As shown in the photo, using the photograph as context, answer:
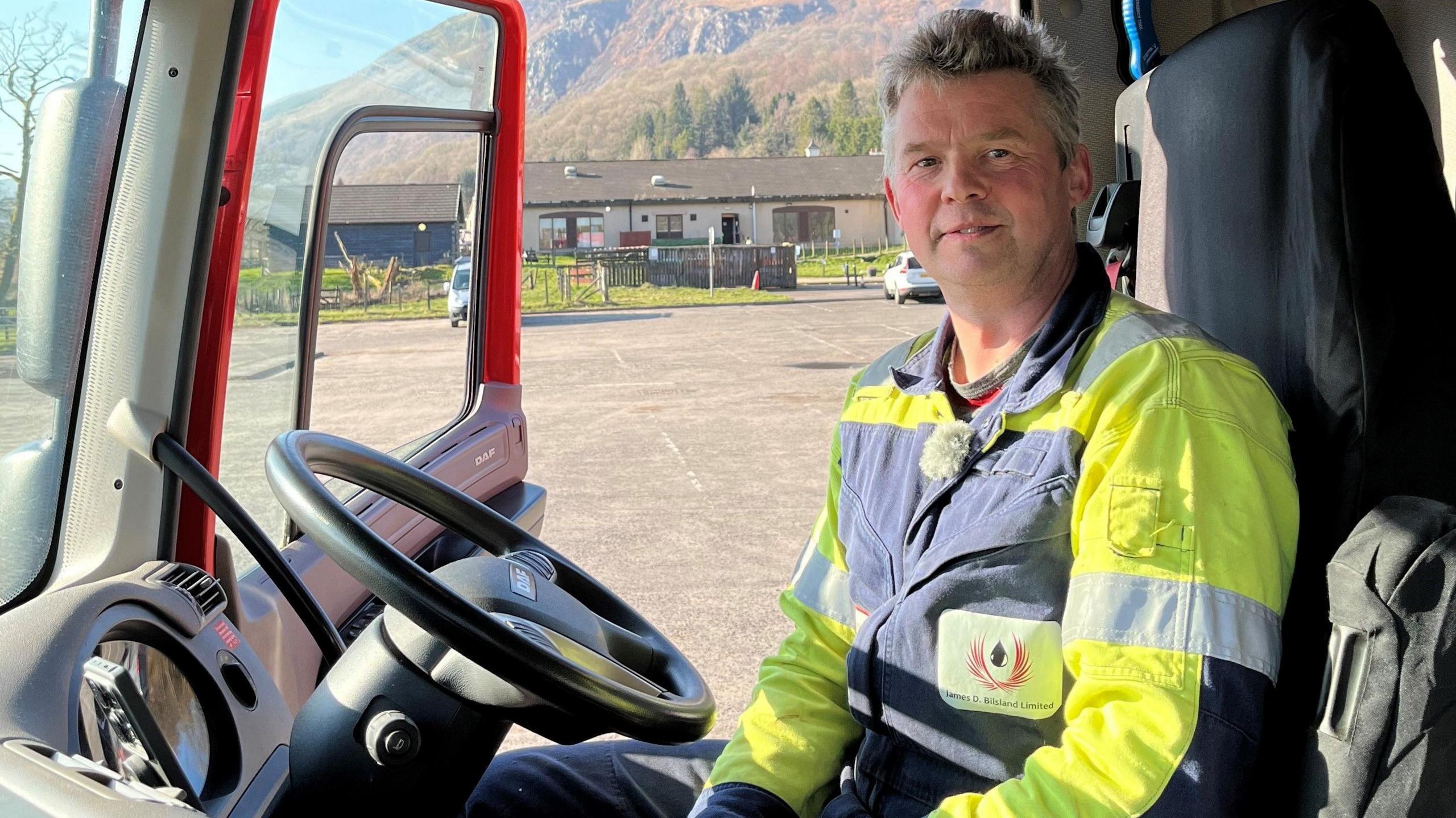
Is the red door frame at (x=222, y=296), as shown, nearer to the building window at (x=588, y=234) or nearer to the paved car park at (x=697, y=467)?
the paved car park at (x=697, y=467)

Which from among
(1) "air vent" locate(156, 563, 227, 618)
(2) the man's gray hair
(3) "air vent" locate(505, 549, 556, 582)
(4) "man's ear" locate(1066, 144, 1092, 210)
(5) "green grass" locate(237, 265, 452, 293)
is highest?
(2) the man's gray hair

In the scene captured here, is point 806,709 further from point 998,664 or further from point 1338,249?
point 1338,249

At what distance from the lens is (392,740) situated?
1.35 metres

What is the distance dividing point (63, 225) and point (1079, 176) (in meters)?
1.43

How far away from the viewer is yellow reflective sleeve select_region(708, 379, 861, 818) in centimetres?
174

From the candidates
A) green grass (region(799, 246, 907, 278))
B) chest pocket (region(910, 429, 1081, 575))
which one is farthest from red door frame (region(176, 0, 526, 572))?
green grass (region(799, 246, 907, 278))

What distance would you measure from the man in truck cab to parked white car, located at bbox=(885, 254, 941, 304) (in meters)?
23.8

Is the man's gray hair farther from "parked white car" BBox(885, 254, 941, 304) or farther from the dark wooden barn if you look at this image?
"parked white car" BBox(885, 254, 941, 304)

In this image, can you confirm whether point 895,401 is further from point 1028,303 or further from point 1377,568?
point 1377,568

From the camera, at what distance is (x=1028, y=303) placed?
1.77 m

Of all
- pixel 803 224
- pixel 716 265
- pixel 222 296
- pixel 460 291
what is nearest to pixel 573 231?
pixel 803 224

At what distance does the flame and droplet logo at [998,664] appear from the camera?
4.88 feet

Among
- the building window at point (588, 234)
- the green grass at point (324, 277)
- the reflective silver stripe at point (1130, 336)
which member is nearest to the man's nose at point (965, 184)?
the reflective silver stripe at point (1130, 336)

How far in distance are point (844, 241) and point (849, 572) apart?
4989 centimetres
